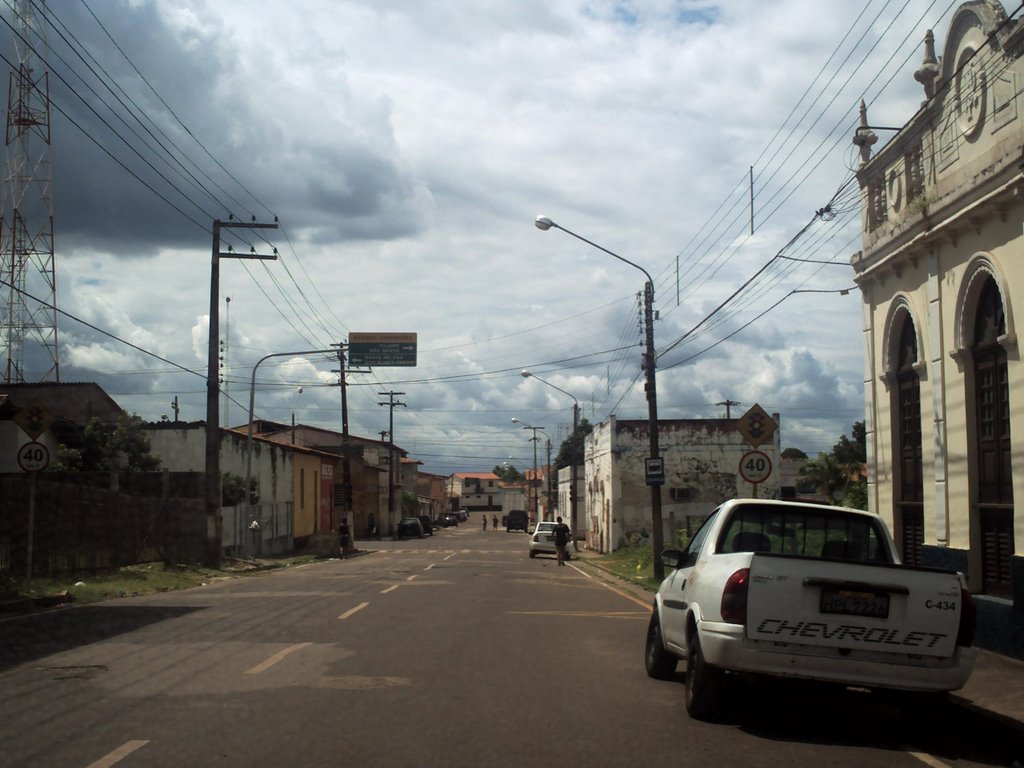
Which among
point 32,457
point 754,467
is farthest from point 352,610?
point 754,467

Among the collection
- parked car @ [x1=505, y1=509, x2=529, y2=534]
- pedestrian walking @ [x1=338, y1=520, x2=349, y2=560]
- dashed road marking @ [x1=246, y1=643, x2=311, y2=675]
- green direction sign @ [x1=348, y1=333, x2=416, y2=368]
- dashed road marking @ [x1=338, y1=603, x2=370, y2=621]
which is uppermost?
green direction sign @ [x1=348, y1=333, x2=416, y2=368]

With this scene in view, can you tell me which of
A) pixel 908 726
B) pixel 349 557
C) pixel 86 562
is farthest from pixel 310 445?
pixel 908 726

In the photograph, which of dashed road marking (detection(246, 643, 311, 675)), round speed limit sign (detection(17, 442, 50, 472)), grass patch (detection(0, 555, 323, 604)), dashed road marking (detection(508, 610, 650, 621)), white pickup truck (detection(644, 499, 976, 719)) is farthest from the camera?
grass patch (detection(0, 555, 323, 604))

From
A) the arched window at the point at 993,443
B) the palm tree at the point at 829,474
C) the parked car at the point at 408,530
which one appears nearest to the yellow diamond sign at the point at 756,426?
the arched window at the point at 993,443

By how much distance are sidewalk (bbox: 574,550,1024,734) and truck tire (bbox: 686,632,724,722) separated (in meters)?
2.33

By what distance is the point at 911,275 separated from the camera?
48.7ft

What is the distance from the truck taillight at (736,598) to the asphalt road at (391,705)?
89 cm

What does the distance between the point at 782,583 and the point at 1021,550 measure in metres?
5.33

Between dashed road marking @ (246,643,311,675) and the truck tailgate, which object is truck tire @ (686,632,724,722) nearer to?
the truck tailgate

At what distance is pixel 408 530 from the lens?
245 feet

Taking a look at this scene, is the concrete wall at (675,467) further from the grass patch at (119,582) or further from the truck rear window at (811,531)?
the truck rear window at (811,531)

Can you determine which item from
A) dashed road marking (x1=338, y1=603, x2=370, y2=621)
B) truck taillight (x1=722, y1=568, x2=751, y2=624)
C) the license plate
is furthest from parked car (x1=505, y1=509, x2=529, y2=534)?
the license plate

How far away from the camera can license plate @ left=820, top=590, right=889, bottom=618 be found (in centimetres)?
757

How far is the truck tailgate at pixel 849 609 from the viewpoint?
757 cm
